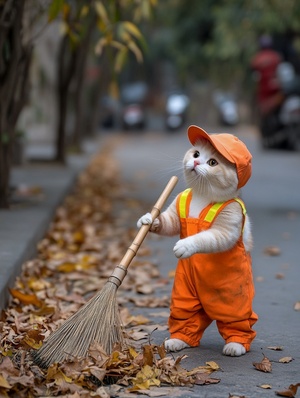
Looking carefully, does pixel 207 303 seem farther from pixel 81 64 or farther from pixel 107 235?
pixel 81 64

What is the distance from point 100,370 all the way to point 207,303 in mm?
911

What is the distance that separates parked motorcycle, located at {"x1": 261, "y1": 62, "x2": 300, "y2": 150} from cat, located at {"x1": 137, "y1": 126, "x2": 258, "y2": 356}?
1843 centimetres

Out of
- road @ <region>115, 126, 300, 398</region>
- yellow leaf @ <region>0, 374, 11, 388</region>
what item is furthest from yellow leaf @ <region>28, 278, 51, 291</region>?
yellow leaf @ <region>0, 374, 11, 388</region>

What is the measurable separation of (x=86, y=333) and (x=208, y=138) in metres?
1.13

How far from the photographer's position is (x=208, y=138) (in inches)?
207

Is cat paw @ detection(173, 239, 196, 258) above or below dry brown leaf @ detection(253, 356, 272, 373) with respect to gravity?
above

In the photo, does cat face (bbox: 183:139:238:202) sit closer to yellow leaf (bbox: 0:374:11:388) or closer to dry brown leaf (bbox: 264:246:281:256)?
yellow leaf (bbox: 0:374:11:388)

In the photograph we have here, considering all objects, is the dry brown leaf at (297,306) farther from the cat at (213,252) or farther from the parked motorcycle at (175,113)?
the parked motorcycle at (175,113)

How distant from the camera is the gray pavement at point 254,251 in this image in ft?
16.5

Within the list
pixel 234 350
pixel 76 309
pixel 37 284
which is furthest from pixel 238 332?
pixel 37 284

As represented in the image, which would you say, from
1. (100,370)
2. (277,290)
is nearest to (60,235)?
(277,290)

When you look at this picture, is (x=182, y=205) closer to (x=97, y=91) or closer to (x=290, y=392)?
(x=290, y=392)

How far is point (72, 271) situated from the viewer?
26.1 ft

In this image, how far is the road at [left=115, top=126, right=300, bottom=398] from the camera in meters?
4.94
